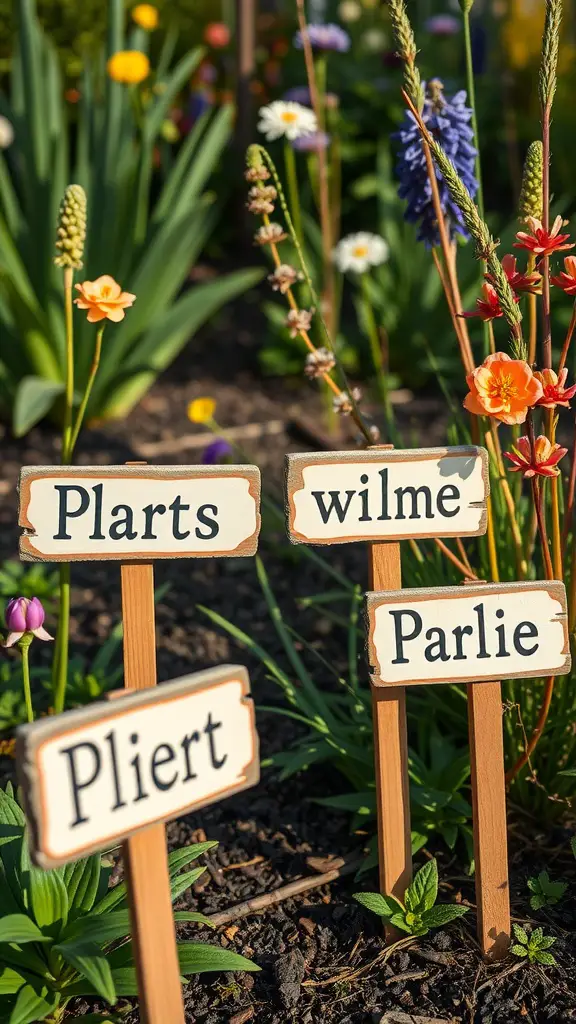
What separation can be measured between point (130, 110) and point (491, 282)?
206 centimetres

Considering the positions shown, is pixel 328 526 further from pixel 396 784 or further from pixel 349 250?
pixel 349 250

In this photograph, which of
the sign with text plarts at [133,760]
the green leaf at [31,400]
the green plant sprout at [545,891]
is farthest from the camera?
the green leaf at [31,400]

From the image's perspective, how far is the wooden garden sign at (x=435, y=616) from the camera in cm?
116

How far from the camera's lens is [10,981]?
1.14 metres

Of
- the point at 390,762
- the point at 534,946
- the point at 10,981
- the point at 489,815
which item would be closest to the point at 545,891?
the point at 534,946

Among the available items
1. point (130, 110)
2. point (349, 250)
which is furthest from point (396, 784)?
point (130, 110)

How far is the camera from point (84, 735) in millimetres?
918

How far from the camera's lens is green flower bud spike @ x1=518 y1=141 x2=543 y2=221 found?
1231 millimetres

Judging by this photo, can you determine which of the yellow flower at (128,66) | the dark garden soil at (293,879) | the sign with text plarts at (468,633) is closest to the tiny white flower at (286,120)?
the yellow flower at (128,66)

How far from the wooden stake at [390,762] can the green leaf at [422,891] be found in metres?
0.02

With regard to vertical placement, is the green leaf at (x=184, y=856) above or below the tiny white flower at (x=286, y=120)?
below

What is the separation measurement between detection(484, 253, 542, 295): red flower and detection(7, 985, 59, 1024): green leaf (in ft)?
3.42

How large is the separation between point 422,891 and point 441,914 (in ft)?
0.12

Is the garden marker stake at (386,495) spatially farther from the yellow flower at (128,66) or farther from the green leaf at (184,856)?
the yellow flower at (128,66)
